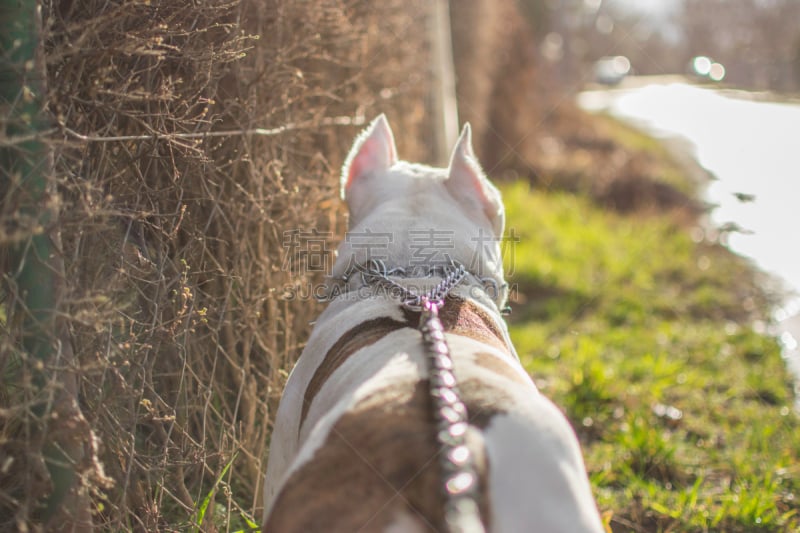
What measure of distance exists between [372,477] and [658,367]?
462 centimetres

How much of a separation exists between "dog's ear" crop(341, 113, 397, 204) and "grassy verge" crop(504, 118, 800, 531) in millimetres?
1992

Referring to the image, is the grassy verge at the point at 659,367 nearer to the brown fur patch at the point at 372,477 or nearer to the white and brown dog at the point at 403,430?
the white and brown dog at the point at 403,430

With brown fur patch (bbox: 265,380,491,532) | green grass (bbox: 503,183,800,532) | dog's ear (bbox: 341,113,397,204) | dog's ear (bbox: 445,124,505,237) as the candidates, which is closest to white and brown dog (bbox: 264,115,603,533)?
brown fur patch (bbox: 265,380,491,532)

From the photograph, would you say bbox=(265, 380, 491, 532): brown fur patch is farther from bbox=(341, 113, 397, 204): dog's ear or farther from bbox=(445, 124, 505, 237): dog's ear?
bbox=(341, 113, 397, 204): dog's ear

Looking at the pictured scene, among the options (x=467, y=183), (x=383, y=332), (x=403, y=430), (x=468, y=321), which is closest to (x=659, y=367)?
(x=467, y=183)

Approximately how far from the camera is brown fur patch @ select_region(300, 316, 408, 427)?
2357 millimetres

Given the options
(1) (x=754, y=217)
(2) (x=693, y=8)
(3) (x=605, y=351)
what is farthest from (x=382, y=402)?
(2) (x=693, y=8)

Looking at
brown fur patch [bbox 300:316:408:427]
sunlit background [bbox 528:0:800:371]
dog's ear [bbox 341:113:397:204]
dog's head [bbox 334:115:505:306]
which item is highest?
dog's ear [bbox 341:113:397:204]

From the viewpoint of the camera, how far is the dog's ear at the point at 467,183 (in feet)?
10.6

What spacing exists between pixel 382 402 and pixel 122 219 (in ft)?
4.32

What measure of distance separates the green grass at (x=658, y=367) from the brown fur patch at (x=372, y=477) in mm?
2172

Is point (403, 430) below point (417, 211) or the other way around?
below

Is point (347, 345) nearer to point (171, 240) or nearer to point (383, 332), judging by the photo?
point (383, 332)

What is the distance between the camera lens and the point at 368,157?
3.46 m
